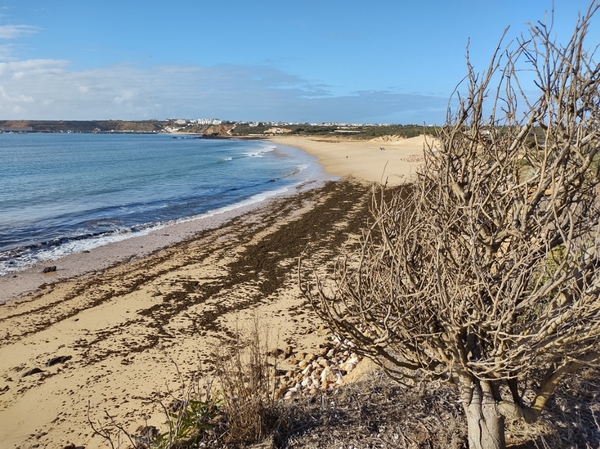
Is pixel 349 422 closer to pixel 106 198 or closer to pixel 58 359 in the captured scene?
pixel 58 359

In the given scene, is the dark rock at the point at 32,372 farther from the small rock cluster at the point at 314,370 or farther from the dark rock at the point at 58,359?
the small rock cluster at the point at 314,370

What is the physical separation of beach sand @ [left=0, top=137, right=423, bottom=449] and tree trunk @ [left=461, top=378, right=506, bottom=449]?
96.0 inches

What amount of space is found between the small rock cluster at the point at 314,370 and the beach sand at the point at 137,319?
0.34 m

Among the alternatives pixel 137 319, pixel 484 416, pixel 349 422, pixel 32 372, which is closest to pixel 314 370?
pixel 349 422

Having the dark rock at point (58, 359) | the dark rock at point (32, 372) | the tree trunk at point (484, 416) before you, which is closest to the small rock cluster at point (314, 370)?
the tree trunk at point (484, 416)

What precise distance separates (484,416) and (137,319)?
718 centimetres

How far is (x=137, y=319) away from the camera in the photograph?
8859mm

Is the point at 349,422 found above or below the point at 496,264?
below

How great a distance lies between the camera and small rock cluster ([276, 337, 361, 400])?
5.84m

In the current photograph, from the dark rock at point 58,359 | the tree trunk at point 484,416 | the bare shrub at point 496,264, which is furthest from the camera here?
the dark rock at point 58,359

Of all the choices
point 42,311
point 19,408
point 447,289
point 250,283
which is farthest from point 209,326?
point 447,289

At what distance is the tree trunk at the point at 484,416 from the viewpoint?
3387 mm

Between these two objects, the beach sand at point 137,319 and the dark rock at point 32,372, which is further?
the dark rock at point 32,372

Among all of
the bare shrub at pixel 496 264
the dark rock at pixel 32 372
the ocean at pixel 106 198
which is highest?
the bare shrub at pixel 496 264
